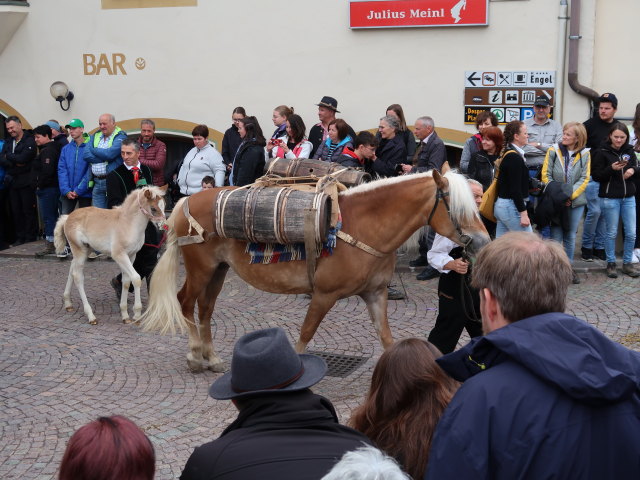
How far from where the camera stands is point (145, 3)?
43.1ft

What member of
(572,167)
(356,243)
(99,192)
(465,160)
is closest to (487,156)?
(465,160)

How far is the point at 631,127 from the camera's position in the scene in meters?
11.2

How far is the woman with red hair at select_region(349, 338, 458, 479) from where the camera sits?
3047 millimetres

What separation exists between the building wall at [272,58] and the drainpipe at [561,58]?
72 millimetres

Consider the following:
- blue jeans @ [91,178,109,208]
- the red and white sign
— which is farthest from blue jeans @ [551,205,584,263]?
blue jeans @ [91,178,109,208]

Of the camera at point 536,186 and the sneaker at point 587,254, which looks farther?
the sneaker at point 587,254

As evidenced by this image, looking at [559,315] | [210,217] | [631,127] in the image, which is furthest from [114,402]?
[631,127]

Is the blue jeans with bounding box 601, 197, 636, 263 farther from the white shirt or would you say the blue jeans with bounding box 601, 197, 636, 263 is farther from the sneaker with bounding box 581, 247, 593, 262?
the white shirt

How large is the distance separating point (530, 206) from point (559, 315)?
7.97 meters

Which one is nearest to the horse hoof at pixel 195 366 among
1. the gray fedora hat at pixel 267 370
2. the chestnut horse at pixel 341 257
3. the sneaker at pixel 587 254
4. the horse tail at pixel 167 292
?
the chestnut horse at pixel 341 257

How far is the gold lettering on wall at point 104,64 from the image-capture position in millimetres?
13391

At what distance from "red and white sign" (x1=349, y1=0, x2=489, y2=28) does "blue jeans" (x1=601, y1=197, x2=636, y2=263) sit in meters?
3.29

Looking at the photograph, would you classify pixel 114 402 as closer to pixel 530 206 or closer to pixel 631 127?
pixel 530 206

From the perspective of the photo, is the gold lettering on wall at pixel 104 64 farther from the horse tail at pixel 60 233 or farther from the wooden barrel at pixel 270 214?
the wooden barrel at pixel 270 214
